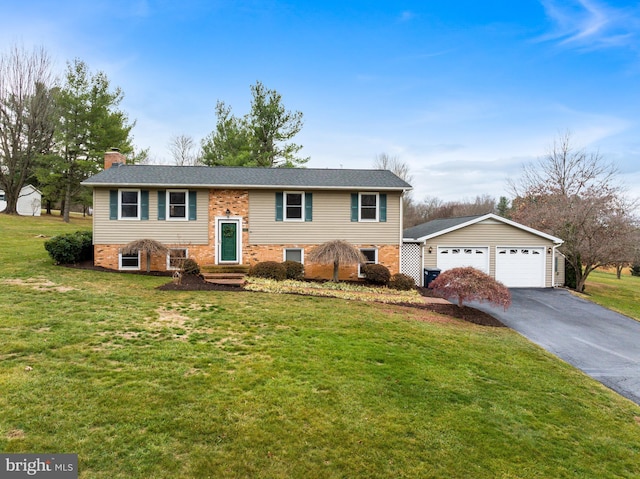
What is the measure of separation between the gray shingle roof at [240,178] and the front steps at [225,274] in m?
3.50

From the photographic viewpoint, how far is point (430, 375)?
5520 mm

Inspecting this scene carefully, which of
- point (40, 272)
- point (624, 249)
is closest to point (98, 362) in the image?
point (40, 272)

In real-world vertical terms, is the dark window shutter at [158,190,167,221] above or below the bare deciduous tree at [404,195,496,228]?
below

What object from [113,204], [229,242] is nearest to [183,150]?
[113,204]

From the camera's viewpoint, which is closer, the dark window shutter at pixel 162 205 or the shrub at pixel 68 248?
the shrub at pixel 68 248

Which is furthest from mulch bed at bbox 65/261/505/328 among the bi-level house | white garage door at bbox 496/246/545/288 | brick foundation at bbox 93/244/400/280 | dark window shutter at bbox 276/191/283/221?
white garage door at bbox 496/246/545/288

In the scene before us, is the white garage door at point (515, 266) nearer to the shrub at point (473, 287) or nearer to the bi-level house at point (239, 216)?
the bi-level house at point (239, 216)

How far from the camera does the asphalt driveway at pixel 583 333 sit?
22.7 feet

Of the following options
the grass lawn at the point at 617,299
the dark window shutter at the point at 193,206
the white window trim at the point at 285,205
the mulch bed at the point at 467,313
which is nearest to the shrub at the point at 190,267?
the dark window shutter at the point at 193,206

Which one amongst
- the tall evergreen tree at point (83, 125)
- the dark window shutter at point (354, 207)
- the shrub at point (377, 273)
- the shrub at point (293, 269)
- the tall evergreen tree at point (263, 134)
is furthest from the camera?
the tall evergreen tree at point (263, 134)

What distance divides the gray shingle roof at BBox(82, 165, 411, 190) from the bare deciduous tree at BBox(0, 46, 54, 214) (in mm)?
20760

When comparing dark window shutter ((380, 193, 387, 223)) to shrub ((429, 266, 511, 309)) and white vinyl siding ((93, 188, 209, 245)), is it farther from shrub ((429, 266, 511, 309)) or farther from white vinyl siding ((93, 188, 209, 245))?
white vinyl siding ((93, 188, 209, 245))

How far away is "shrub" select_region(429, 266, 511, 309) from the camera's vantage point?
394 inches

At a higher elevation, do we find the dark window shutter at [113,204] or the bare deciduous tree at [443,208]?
the bare deciduous tree at [443,208]
